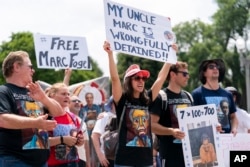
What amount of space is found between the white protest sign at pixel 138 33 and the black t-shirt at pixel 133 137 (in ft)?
2.22

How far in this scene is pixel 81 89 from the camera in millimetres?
12320

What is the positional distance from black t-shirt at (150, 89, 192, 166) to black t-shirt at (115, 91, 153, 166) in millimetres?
539

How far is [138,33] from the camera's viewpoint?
706 centimetres

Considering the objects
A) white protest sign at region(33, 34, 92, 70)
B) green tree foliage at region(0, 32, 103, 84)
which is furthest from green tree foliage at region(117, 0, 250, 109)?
white protest sign at region(33, 34, 92, 70)

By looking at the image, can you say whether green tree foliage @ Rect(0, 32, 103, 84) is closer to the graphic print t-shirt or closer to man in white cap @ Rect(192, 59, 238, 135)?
man in white cap @ Rect(192, 59, 238, 135)

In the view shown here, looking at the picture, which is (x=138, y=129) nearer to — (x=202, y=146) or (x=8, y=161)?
(x=202, y=146)

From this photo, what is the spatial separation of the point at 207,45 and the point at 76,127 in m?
56.5

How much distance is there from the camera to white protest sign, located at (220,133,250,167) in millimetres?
7246

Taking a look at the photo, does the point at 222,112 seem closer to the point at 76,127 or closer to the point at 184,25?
the point at 76,127

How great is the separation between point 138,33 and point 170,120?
104cm

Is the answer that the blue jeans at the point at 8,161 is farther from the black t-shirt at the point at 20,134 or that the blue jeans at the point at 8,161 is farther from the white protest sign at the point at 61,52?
the white protest sign at the point at 61,52

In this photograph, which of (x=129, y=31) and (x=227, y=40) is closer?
(x=129, y=31)

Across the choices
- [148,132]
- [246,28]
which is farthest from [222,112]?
[246,28]

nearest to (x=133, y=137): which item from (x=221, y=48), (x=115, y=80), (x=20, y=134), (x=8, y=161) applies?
(x=115, y=80)
